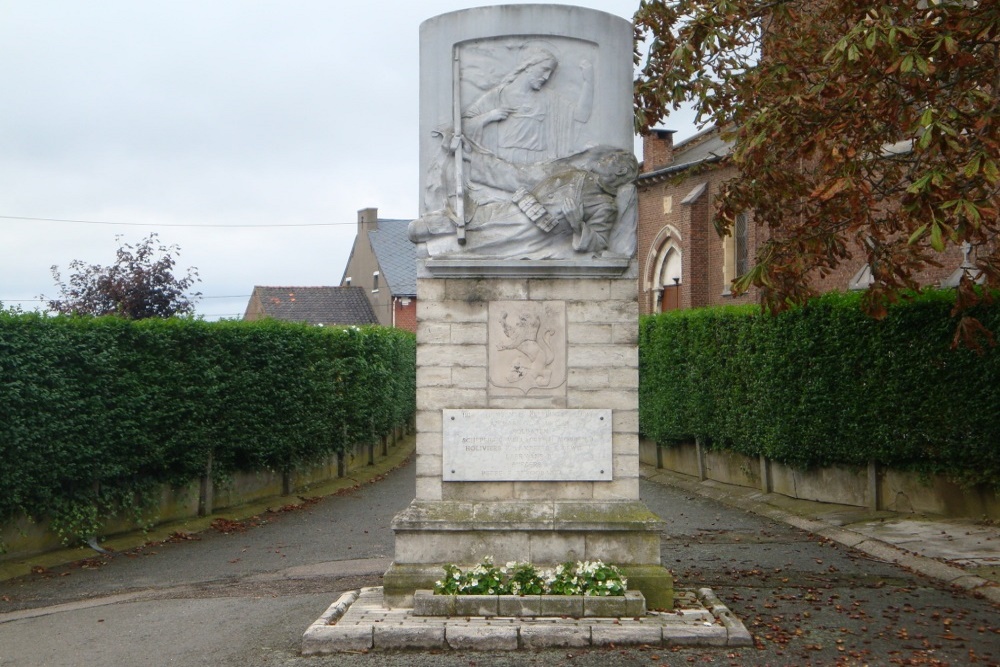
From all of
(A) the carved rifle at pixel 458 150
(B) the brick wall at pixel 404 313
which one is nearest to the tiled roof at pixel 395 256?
(B) the brick wall at pixel 404 313

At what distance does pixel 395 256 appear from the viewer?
178 ft

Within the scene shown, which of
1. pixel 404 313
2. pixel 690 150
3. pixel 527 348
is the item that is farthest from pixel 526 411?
pixel 404 313

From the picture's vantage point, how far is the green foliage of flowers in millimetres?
8453

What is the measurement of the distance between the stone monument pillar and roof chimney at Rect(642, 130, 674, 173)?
110 ft

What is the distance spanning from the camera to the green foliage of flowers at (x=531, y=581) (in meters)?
8.45

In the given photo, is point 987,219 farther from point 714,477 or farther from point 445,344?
point 714,477

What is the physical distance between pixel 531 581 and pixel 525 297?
7.40 feet

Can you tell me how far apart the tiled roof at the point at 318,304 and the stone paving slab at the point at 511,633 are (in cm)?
4591

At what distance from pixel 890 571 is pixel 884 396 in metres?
3.74

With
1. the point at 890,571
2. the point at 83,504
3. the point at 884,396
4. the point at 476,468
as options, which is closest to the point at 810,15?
the point at 884,396

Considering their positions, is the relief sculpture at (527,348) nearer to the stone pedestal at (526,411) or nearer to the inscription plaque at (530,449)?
the stone pedestal at (526,411)

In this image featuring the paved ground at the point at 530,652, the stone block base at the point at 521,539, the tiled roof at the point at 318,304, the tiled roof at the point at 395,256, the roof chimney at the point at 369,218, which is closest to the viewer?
the paved ground at the point at 530,652

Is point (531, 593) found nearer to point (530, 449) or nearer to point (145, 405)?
point (530, 449)

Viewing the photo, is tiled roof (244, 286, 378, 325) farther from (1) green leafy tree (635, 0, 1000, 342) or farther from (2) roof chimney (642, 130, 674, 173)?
(1) green leafy tree (635, 0, 1000, 342)
